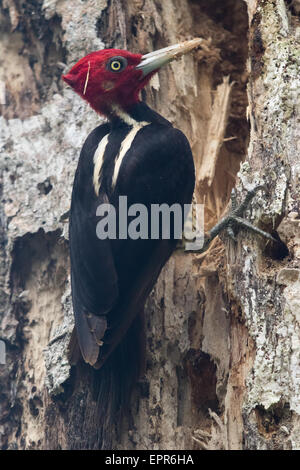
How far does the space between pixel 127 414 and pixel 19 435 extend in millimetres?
613

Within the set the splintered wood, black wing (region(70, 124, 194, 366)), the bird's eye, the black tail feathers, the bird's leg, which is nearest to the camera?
the bird's leg

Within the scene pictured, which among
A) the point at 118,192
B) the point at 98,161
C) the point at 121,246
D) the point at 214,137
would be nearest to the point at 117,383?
the point at 121,246

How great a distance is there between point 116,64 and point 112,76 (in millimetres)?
70

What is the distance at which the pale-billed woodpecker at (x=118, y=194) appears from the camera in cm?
325

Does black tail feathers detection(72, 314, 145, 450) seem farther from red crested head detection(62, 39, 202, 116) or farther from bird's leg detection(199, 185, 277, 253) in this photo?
red crested head detection(62, 39, 202, 116)

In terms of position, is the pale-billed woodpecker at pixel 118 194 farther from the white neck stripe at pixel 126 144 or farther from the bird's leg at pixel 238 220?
the bird's leg at pixel 238 220

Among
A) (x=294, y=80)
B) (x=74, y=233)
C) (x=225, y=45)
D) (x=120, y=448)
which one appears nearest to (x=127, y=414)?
(x=120, y=448)

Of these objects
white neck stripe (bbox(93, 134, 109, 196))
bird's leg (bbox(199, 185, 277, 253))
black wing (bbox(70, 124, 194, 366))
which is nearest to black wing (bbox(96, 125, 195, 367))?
black wing (bbox(70, 124, 194, 366))

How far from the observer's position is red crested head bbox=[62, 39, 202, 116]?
3.71 m

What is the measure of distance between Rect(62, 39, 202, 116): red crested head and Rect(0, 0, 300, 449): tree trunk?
0.72ft

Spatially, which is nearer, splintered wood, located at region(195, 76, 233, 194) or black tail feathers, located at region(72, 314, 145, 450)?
black tail feathers, located at region(72, 314, 145, 450)

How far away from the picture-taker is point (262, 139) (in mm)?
3178

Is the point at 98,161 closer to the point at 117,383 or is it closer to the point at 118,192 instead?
the point at 118,192

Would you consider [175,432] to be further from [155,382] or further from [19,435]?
[19,435]
